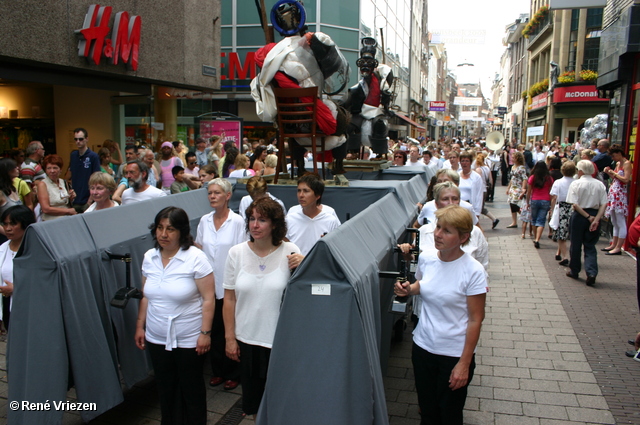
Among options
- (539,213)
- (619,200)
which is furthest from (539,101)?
(619,200)

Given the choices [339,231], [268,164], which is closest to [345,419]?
[339,231]

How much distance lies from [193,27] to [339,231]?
13.2 meters

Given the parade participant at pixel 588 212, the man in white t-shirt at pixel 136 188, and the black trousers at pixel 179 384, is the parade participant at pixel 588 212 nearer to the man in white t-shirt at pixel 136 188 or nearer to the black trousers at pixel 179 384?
the man in white t-shirt at pixel 136 188

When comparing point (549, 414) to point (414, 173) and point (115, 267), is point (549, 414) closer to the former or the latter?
point (115, 267)

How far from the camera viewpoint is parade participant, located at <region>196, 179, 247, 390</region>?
452 cm

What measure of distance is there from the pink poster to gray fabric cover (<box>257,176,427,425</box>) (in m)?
14.5

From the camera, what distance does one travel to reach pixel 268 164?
8.46 meters

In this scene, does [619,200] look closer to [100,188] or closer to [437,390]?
[437,390]

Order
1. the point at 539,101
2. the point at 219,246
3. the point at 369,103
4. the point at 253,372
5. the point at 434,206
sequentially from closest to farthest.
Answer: the point at 253,372
the point at 219,246
the point at 434,206
the point at 369,103
the point at 539,101

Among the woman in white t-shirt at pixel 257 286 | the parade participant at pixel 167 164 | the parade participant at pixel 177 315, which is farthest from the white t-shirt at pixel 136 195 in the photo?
the parade participant at pixel 167 164

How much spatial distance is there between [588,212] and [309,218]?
5128 mm

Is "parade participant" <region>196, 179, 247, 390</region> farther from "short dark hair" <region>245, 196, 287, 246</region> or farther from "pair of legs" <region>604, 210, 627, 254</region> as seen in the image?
"pair of legs" <region>604, 210, 627, 254</region>

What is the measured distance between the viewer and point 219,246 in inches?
178

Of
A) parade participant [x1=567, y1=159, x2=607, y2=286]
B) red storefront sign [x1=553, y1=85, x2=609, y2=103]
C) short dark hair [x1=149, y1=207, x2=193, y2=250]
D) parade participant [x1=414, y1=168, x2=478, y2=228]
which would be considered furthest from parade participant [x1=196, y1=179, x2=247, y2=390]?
red storefront sign [x1=553, y1=85, x2=609, y2=103]
